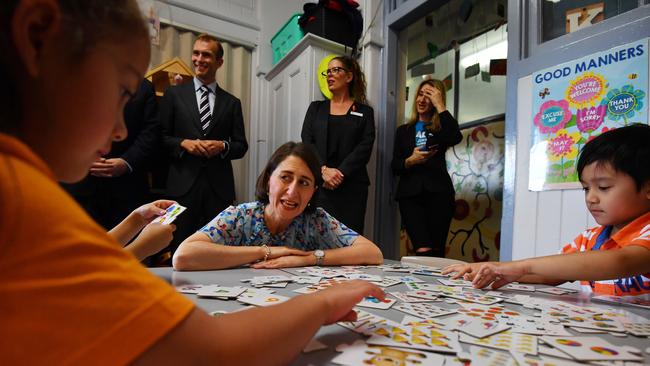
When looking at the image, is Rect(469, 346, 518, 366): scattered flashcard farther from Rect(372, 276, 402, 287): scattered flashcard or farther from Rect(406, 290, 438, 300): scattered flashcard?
Rect(372, 276, 402, 287): scattered flashcard

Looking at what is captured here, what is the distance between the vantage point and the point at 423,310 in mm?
794

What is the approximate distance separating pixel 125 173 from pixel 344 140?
147cm

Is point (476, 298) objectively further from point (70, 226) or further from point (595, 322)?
point (70, 226)

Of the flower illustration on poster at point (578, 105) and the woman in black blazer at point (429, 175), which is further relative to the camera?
the woman in black blazer at point (429, 175)

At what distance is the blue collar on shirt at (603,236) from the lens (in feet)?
4.26

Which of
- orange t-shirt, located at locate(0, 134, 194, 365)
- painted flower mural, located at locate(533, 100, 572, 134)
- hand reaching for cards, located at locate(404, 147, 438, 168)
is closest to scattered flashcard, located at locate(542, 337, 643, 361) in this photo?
orange t-shirt, located at locate(0, 134, 194, 365)

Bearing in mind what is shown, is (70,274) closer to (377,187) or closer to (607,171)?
(607,171)

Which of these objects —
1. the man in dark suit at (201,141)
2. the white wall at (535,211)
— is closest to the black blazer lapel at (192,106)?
the man in dark suit at (201,141)

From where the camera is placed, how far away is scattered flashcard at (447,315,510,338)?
65 centimetres

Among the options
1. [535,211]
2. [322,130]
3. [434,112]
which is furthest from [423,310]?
[434,112]

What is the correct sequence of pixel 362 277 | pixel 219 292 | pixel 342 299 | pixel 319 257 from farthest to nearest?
pixel 319 257
pixel 362 277
pixel 219 292
pixel 342 299

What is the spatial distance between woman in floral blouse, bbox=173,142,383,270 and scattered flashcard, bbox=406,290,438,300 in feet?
1.83

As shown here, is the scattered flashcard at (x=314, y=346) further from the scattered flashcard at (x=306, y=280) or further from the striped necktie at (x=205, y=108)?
the striped necktie at (x=205, y=108)

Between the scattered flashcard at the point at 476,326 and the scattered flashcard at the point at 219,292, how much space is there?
1.50 feet
